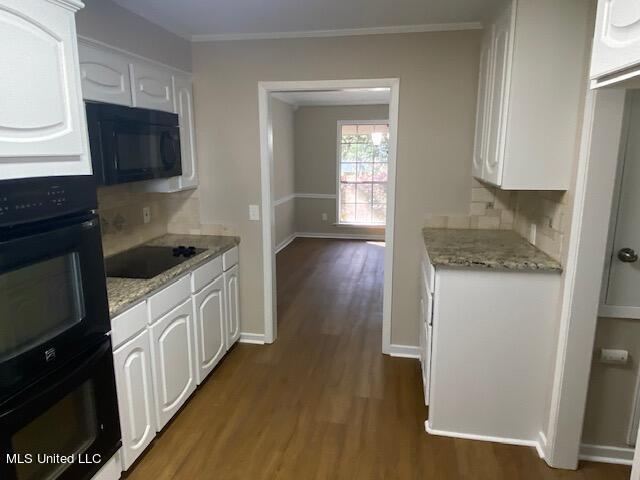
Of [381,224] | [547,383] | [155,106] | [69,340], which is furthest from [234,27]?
[381,224]

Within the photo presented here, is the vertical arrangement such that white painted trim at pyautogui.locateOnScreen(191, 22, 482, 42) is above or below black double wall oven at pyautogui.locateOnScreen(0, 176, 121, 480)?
above

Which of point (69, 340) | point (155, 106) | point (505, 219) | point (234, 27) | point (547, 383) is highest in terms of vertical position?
point (234, 27)

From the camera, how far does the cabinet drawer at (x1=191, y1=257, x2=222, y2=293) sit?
103 inches

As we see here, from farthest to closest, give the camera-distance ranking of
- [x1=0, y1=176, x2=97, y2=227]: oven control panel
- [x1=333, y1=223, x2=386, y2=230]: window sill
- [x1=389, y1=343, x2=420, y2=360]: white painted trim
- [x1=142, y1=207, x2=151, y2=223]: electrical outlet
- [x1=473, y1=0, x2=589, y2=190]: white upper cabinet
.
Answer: [x1=333, y1=223, x2=386, y2=230]: window sill
[x1=389, y1=343, x2=420, y2=360]: white painted trim
[x1=142, y1=207, x2=151, y2=223]: electrical outlet
[x1=473, y1=0, x2=589, y2=190]: white upper cabinet
[x1=0, y1=176, x2=97, y2=227]: oven control panel

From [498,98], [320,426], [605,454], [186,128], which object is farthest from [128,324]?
[605,454]

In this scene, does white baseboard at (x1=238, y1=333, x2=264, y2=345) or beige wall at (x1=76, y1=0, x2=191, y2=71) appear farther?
white baseboard at (x1=238, y1=333, x2=264, y2=345)

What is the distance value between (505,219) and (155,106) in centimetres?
244

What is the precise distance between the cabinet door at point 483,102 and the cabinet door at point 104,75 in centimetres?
204

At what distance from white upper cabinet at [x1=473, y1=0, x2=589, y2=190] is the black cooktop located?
75.7 inches

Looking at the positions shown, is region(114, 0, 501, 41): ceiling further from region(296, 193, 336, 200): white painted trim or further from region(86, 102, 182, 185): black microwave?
region(296, 193, 336, 200): white painted trim

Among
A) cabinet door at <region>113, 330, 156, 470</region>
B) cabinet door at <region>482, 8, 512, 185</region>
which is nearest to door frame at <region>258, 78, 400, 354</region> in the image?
cabinet door at <region>482, 8, 512, 185</region>

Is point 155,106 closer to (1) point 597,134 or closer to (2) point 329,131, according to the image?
(1) point 597,134

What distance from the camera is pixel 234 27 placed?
2.84 metres

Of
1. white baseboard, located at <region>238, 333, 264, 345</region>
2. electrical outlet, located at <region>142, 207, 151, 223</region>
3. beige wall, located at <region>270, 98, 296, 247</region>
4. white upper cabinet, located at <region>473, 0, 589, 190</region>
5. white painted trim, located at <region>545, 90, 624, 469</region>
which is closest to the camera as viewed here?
white painted trim, located at <region>545, 90, 624, 469</region>
